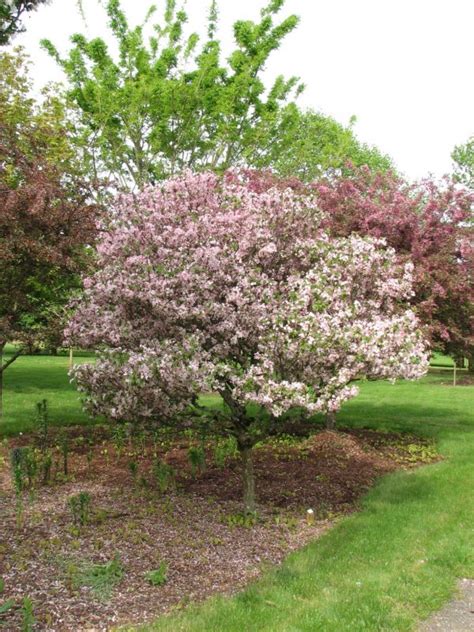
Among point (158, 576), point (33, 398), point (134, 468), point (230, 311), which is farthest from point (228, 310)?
point (33, 398)

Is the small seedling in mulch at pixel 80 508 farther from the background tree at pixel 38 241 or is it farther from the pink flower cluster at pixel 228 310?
the background tree at pixel 38 241

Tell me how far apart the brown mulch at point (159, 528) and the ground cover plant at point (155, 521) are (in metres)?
0.02

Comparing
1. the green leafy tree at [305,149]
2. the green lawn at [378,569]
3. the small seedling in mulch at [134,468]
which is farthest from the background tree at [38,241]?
the green leafy tree at [305,149]

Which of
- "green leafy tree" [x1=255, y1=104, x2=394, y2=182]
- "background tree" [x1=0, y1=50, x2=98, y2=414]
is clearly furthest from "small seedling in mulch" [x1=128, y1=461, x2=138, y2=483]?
"green leafy tree" [x1=255, y1=104, x2=394, y2=182]

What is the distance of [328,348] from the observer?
6.98 metres

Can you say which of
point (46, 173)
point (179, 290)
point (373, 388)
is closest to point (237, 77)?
point (46, 173)

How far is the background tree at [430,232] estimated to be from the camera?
43.2 feet

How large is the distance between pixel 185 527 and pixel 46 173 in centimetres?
673

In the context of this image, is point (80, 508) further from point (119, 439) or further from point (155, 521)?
point (119, 439)

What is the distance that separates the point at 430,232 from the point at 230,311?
8063 mm

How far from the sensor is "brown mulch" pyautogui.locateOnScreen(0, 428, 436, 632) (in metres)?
5.68

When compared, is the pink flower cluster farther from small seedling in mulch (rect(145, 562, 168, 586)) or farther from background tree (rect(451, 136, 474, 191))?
background tree (rect(451, 136, 474, 191))

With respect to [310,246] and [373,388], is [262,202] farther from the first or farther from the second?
[373,388]

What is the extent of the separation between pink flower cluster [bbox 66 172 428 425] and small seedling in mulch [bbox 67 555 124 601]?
6.48 ft
